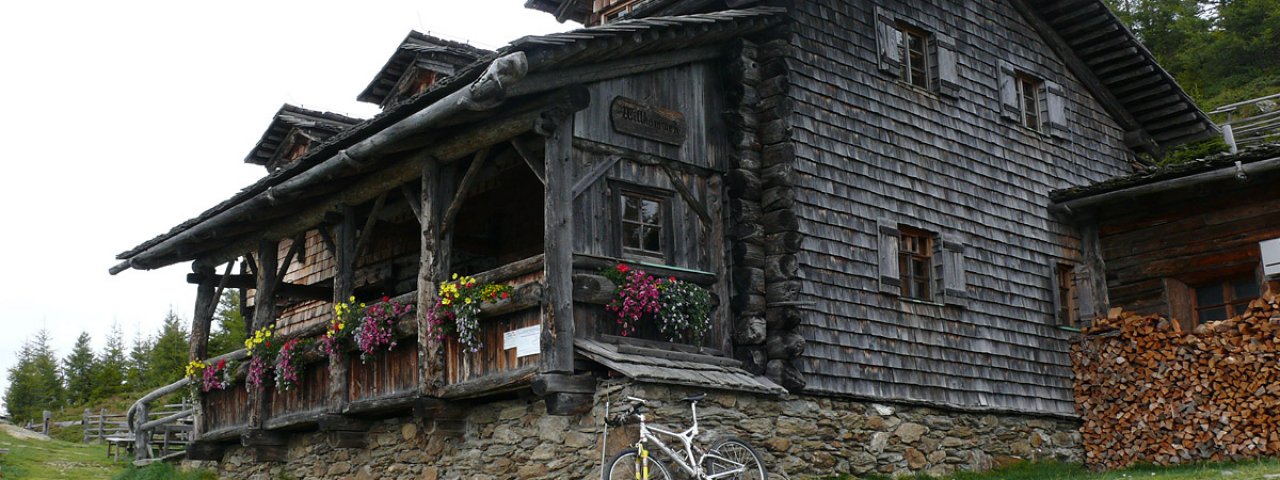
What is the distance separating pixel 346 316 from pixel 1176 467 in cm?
949

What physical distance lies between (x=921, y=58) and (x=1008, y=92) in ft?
5.51

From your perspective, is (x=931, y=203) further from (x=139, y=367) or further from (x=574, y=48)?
(x=139, y=367)

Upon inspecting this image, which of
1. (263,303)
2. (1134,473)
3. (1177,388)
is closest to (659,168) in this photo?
(263,303)

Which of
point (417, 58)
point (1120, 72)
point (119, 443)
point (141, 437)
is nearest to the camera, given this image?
point (1120, 72)

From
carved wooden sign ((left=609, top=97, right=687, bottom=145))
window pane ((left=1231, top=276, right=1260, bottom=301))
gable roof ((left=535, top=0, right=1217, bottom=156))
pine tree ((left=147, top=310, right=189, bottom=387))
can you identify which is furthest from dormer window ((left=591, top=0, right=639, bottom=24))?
pine tree ((left=147, top=310, right=189, bottom=387))

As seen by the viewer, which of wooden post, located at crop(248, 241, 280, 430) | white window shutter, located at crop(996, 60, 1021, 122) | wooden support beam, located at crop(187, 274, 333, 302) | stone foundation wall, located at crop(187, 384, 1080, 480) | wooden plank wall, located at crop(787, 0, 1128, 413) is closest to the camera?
stone foundation wall, located at crop(187, 384, 1080, 480)

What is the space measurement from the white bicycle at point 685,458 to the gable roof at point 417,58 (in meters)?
10.8

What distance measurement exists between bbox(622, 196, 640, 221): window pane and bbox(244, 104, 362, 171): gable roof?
1087cm

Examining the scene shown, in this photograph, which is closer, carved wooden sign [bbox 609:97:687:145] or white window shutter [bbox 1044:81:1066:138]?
carved wooden sign [bbox 609:97:687:145]

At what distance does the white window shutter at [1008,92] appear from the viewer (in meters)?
17.0

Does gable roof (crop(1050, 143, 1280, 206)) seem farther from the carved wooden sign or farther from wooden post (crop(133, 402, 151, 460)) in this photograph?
wooden post (crop(133, 402, 151, 460))

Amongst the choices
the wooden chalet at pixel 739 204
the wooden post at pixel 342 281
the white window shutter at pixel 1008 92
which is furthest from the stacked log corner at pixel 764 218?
the white window shutter at pixel 1008 92

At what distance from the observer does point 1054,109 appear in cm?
1781

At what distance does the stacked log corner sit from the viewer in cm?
1288
